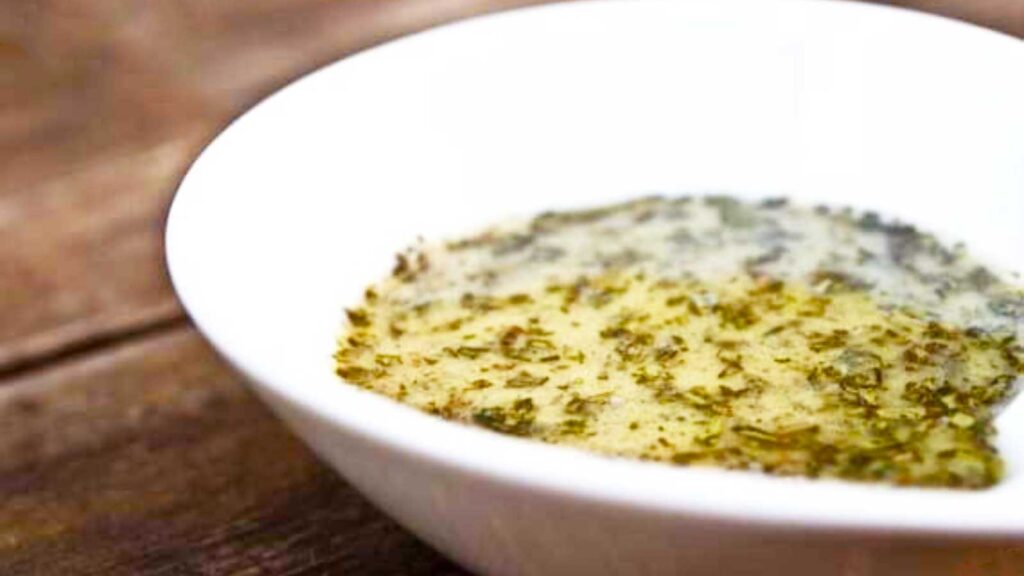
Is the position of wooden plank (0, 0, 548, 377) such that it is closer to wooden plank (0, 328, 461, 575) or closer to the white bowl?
wooden plank (0, 328, 461, 575)

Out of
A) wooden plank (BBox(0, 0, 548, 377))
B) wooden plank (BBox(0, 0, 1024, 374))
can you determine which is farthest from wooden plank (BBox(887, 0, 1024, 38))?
wooden plank (BBox(0, 0, 548, 377))

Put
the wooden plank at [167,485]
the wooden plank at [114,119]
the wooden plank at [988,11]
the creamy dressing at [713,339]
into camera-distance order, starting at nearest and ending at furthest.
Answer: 1. the creamy dressing at [713,339]
2. the wooden plank at [167,485]
3. the wooden plank at [114,119]
4. the wooden plank at [988,11]

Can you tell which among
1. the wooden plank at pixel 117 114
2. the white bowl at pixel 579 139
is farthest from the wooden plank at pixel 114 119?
the white bowl at pixel 579 139

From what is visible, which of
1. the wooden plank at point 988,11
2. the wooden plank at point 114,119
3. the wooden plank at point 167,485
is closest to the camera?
the wooden plank at point 167,485

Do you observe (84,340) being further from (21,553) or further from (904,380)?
(904,380)

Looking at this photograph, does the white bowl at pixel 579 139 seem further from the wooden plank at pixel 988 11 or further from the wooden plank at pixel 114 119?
the wooden plank at pixel 988 11

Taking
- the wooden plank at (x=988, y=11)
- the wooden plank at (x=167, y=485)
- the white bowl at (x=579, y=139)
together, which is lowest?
the wooden plank at (x=167, y=485)

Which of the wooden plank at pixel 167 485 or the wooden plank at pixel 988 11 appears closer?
the wooden plank at pixel 167 485

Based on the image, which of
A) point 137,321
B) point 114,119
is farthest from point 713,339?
point 114,119
